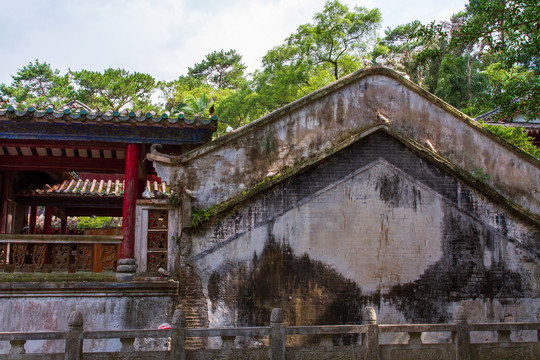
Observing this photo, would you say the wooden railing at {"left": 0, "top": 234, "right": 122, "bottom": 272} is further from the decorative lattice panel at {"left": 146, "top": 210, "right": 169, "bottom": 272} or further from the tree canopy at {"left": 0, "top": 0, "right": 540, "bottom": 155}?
the tree canopy at {"left": 0, "top": 0, "right": 540, "bottom": 155}

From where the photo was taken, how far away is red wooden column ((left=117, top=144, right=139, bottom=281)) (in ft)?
29.6

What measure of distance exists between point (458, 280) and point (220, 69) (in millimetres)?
37774

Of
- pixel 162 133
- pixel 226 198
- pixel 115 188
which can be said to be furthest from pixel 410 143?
pixel 115 188

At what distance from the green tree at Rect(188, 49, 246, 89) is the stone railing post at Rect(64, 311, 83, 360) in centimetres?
3777

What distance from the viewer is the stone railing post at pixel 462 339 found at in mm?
8375

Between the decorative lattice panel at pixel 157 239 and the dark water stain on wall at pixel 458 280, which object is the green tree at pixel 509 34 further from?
the decorative lattice panel at pixel 157 239

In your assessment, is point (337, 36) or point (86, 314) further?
point (337, 36)

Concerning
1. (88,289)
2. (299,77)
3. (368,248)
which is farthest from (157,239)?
(299,77)

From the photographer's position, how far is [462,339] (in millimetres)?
8391

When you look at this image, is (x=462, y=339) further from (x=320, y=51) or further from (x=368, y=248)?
(x=320, y=51)

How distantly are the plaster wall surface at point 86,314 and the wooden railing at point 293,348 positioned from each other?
91 cm

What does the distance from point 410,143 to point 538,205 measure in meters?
2.94

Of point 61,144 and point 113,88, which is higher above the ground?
point 113,88

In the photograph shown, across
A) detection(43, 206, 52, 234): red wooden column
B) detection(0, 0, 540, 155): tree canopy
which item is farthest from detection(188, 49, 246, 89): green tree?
detection(43, 206, 52, 234): red wooden column
